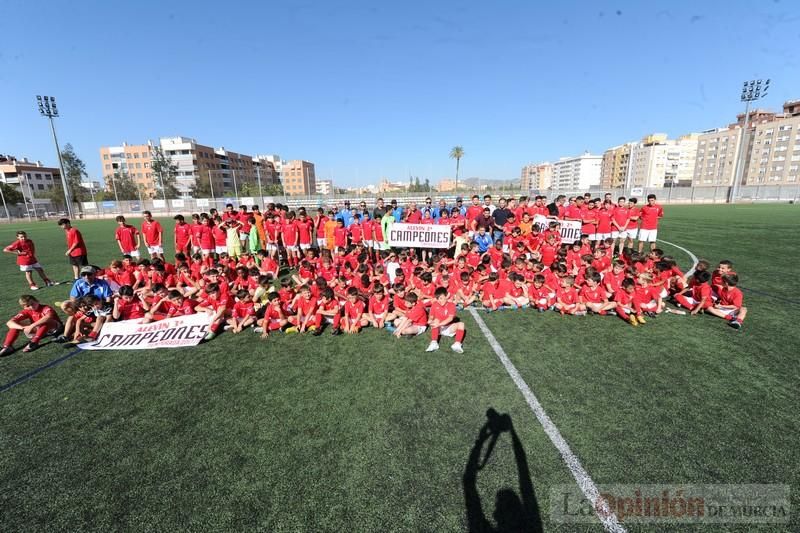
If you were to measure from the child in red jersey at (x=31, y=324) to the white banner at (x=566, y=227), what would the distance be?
43.0 feet

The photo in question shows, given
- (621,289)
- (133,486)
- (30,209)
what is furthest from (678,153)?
(30,209)

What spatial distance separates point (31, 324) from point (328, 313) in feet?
18.7

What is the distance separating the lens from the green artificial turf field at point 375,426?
3.13 meters

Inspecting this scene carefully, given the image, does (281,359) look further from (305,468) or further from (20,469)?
(20,469)

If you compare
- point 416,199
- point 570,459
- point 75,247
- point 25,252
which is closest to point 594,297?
point 570,459

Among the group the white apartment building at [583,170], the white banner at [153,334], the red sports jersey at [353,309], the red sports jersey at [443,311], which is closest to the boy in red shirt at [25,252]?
the white banner at [153,334]

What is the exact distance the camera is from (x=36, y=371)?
221 inches

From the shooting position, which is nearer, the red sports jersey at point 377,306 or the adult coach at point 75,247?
the red sports jersey at point 377,306

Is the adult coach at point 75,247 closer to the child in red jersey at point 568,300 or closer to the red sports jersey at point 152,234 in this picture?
the red sports jersey at point 152,234

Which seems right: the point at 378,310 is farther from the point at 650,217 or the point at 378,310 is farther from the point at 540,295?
the point at 650,217

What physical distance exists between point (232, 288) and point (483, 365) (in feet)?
21.2

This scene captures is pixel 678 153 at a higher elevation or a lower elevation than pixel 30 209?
higher

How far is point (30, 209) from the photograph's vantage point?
52906 mm

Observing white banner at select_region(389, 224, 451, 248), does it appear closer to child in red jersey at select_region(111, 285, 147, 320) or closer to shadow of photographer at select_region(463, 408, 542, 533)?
child in red jersey at select_region(111, 285, 147, 320)
